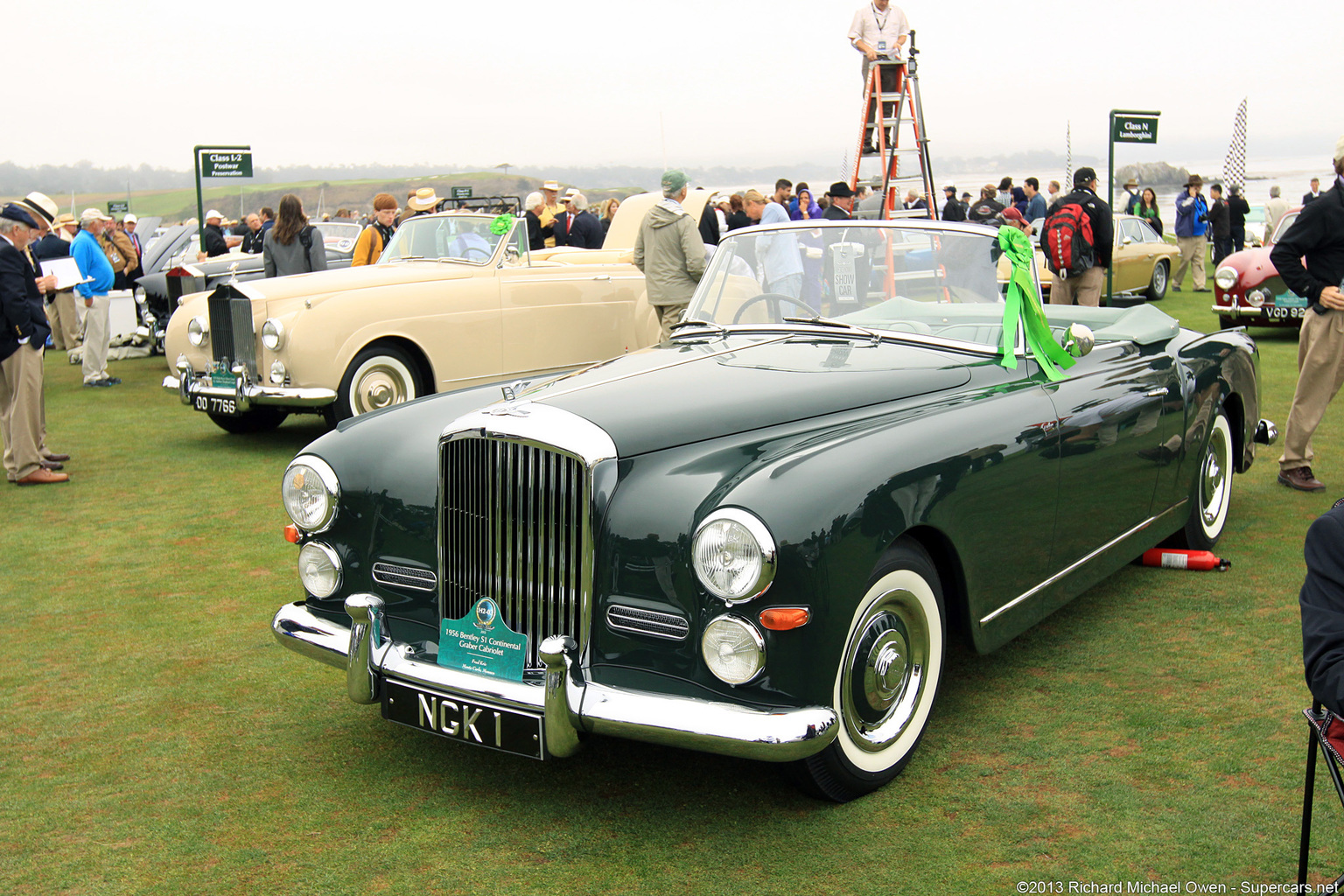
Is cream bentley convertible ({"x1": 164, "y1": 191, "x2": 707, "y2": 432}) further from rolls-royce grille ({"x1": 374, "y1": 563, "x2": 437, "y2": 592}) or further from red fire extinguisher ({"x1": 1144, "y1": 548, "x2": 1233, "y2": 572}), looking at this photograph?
rolls-royce grille ({"x1": 374, "y1": 563, "x2": 437, "y2": 592})

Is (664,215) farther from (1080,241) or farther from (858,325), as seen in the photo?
(858,325)

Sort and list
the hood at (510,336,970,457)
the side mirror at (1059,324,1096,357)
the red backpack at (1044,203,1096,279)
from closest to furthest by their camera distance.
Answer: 1. the hood at (510,336,970,457)
2. the side mirror at (1059,324,1096,357)
3. the red backpack at (1044,203,1096,279)

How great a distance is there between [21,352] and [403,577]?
5529 mm

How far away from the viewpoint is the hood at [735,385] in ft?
10.7

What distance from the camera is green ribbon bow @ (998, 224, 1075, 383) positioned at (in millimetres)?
4156

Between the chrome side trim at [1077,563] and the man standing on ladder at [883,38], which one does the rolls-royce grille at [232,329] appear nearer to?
the chrome side trim at [1077,563]

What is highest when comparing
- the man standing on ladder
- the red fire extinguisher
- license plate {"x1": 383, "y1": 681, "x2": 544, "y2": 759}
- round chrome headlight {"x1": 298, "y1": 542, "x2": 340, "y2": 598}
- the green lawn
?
the man standing on ladder

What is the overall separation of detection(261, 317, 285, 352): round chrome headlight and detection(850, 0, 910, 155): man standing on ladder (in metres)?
8.27

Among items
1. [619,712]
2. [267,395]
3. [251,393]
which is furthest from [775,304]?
[251,393]

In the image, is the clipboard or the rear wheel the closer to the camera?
the clipboard

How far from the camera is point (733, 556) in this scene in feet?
9.10

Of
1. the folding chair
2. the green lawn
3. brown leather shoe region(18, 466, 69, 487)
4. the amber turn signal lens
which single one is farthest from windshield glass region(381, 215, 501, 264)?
the folding chair

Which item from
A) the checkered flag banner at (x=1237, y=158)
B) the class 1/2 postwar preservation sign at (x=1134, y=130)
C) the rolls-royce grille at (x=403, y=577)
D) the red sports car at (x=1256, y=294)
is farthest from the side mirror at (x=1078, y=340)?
the checkered flag banner at (x=1237, y=158)

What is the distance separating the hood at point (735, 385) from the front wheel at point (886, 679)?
0.63 meters
